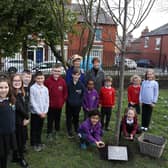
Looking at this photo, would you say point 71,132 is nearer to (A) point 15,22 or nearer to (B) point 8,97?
(B) point 8,97

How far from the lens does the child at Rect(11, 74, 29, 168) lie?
4262mm

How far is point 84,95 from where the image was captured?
5641mm

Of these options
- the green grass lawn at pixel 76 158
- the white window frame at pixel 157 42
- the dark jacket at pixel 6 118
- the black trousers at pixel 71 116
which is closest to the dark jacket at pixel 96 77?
the black trousers at pixel 71 116

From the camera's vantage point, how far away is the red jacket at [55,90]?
5.27 meters

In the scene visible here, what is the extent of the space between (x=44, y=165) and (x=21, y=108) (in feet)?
3.37

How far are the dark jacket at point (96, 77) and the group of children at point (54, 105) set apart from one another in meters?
0.09

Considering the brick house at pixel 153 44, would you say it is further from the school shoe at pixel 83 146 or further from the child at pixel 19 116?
the child at pixel 19 116

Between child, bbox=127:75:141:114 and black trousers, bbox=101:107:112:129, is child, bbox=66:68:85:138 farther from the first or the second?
child, bbox=127:75:141:114

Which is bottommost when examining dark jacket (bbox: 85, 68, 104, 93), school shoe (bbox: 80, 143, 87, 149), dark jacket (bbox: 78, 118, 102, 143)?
school shoe (bbox: 80, 143, 87, 149)

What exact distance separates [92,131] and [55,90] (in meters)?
1.03

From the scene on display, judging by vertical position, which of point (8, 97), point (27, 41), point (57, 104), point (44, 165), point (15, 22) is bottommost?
point (44, 165)

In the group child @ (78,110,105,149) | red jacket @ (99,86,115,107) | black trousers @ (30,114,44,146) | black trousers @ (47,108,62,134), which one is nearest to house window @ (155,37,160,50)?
red jacket @ (99,86,115,107)

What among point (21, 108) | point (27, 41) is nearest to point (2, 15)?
point (27, 41)

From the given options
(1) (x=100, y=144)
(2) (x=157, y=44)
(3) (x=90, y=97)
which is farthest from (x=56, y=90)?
(2) (x=157, y=44)
